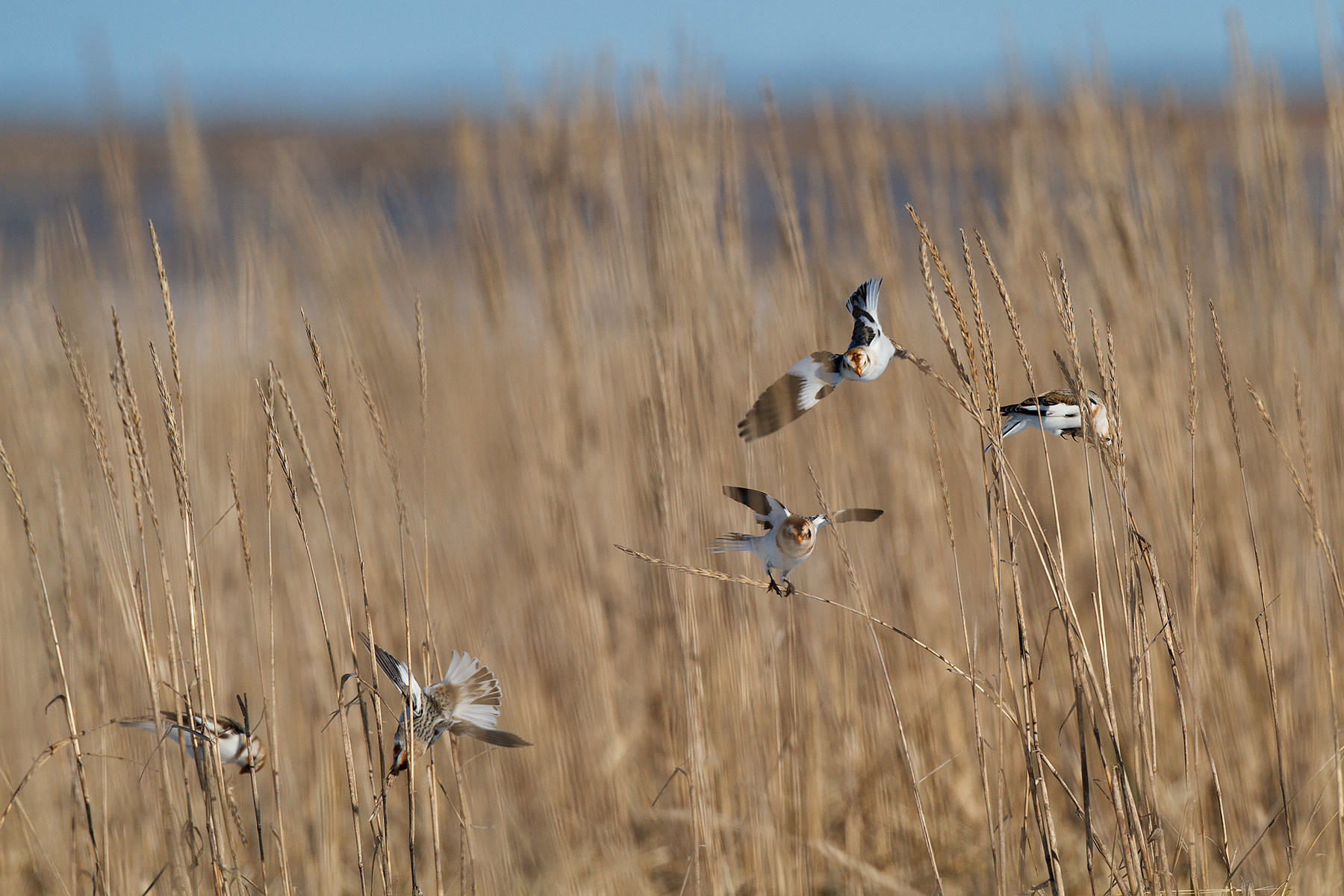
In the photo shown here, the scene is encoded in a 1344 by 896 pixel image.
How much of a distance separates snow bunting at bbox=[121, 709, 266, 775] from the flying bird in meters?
0.90

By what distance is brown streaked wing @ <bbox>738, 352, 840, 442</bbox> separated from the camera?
78cm

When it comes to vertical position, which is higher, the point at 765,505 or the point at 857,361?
the point at 857,361

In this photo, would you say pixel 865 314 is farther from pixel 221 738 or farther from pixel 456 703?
pixel 221 738

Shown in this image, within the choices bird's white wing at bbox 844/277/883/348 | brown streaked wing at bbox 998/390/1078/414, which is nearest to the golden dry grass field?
brown streaked wing at bbox 998/390/1078/414

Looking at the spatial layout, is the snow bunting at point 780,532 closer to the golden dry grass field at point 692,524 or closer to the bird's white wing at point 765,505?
the bird's white wing at point 765,505

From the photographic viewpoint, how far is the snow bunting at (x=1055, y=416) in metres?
0.89

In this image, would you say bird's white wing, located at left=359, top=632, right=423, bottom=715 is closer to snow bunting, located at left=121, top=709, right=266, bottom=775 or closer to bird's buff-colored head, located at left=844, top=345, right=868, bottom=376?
snow bunting, located at left=121, top=709, right=266, bottom=775

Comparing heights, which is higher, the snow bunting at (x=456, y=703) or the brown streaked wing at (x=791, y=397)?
the brown streaked wing at (x=791, y=397)

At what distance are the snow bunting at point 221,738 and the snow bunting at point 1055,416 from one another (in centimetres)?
90

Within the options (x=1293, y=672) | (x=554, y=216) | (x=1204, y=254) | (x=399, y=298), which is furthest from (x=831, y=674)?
(x=399, y=298)

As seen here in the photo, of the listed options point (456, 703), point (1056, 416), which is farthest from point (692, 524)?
point (1056, 416)

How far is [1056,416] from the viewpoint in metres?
0.90

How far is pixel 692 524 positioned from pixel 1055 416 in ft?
2.91

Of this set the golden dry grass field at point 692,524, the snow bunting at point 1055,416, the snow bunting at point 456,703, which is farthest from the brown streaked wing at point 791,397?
the golden dry grass field at point 692,524
